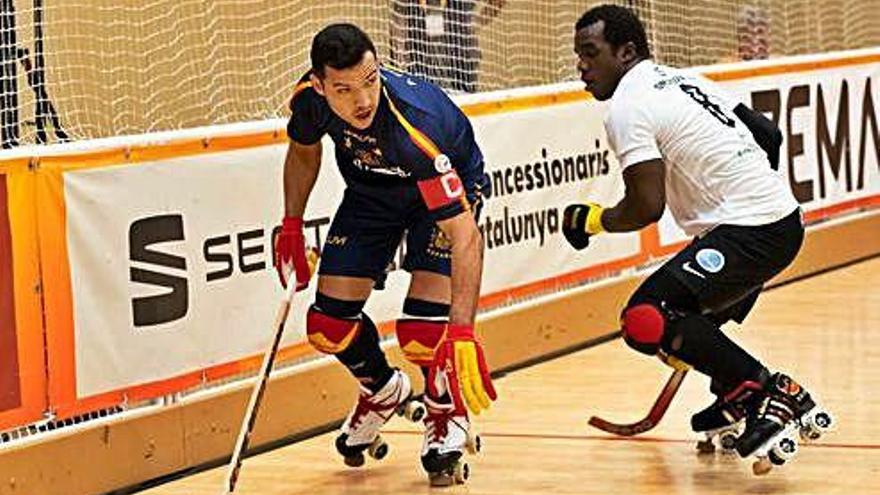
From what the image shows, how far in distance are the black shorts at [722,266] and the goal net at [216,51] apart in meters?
2.20

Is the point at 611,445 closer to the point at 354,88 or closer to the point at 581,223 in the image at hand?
the point at 581,223

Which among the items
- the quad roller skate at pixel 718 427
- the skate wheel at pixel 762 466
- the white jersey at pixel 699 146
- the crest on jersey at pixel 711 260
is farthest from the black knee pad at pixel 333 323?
the skate wheel at pixel 762 466

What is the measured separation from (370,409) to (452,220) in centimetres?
100

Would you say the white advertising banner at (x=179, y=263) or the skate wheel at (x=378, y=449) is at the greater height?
the white advertising banner at (x=179, y=263)

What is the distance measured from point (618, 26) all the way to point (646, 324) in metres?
0.97

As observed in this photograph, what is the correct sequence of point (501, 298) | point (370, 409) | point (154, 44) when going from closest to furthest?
point (370, 409) < point (154, 44) < point (501, 298)

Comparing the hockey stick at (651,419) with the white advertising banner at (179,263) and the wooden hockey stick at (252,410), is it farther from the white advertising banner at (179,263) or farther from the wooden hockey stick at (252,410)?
the wooden hockey stick at (252,410)

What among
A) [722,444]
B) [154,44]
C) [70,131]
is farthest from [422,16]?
[722,444]

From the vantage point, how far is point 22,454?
6332 mm

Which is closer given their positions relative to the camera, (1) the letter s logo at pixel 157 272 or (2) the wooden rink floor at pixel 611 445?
(2) the wooden rink floor at pixel 611 445

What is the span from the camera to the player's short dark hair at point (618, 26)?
660cm

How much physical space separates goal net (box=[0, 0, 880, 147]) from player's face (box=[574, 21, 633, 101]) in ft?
6.19

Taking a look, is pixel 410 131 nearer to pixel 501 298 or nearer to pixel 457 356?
pixel 457 356

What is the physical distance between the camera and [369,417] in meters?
6.85
